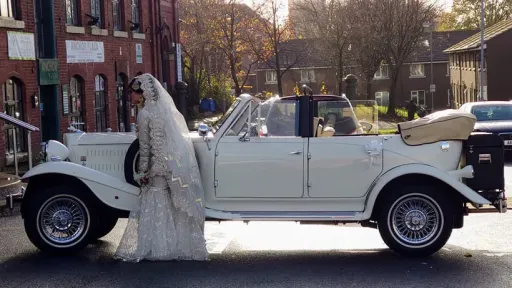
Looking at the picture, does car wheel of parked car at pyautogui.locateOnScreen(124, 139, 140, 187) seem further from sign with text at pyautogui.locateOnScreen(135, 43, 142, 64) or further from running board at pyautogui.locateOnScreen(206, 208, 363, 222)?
sign with text at pyautogui.locateOnScreen(135, 43, 142, 64)

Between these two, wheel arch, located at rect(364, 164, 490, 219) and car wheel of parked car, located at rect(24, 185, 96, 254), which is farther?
car wheel of parked car, located at rect(24, 185, 96, 254)

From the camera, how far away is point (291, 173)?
8516mm

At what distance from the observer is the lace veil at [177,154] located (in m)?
8.28

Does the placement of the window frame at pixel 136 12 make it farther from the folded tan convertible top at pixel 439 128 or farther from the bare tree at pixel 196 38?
the folded tan convertible top at pixel 439 128

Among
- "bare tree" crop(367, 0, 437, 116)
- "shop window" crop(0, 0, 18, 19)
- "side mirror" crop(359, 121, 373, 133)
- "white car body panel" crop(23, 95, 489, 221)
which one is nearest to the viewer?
"white car body panel" crop(23, 95, 489, 221)

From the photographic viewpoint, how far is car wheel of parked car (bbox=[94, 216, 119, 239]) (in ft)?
29.9

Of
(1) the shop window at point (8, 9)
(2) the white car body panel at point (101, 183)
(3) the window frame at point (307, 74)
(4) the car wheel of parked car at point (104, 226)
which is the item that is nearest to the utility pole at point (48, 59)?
(1) the shop window at point (8, 9)

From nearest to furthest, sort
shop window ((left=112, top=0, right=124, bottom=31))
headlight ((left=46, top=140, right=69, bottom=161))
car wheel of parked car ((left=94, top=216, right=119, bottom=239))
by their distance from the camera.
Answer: headlight ((left=46, top=140, right=69, bottom=161)) < car wheel of parked car ((left=94, top=216, right=119, bottom=239)) < shop window ((left=112, top=0, right=124, bottom=31))

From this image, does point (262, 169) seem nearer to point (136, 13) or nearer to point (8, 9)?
point (8, 9)

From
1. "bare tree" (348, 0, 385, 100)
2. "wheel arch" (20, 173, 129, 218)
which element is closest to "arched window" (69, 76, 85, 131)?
"wheel arch" (20, 173, 129, 218)

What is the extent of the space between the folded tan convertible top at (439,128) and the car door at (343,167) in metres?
0.34

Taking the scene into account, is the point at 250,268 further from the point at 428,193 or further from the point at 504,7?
the point at 504,7

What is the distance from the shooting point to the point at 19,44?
64.1 feet

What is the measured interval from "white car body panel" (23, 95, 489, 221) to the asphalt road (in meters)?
0.53
